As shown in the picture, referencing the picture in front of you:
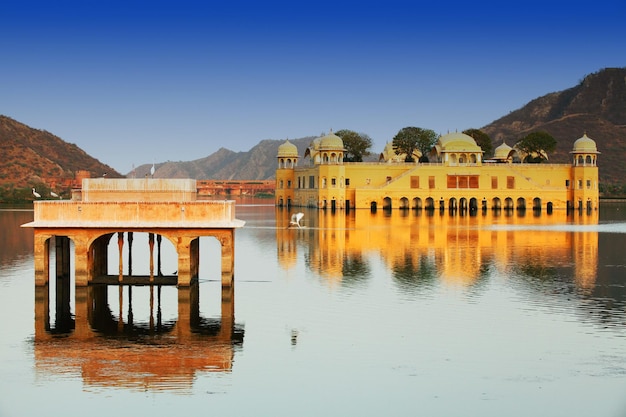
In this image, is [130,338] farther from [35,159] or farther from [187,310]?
[35,159]

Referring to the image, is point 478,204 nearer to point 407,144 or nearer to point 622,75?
point 407,144

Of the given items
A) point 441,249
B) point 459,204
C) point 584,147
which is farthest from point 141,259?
point 584,147

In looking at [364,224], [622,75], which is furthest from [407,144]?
[622,75]

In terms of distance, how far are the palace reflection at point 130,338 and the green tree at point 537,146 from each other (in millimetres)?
82483

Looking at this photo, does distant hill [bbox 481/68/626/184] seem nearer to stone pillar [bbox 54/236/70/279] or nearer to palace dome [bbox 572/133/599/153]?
palace dome [bbox 572/133/599/153]

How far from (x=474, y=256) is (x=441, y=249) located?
3.31 m

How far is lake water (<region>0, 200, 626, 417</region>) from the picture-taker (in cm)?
1434

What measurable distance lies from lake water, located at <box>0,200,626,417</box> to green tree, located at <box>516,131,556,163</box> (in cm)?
7054

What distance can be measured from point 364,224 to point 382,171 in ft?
107

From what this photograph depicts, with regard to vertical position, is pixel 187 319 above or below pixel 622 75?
below

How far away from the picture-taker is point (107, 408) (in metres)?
13.9

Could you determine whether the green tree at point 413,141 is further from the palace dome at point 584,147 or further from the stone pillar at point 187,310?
the stone pillar at point 187,310

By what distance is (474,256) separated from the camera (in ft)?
117

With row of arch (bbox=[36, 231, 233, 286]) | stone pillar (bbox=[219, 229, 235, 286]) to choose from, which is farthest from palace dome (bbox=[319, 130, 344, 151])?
stone pillar (bbox=[219, 229, 235, 286])
